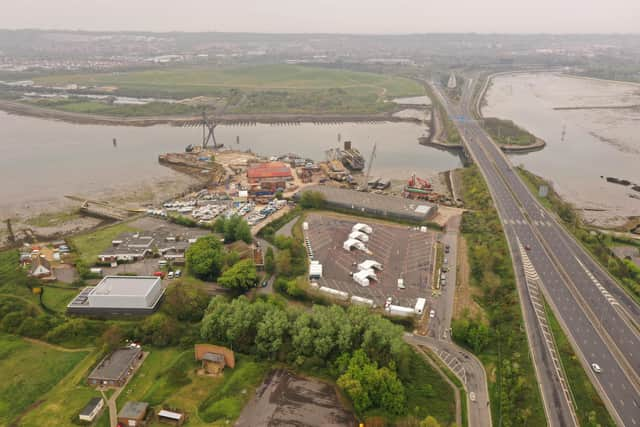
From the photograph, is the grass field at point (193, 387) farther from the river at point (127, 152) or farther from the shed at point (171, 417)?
the river at point (127, 152)

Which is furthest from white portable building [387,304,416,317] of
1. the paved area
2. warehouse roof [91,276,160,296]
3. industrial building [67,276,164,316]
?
warehouse roof [91,276,160,296]

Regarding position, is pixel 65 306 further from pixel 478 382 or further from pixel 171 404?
pixel 478 382

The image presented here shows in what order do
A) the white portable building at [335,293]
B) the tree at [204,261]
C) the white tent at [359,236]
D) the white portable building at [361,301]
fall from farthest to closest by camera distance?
the white tent at [359,236] < the tree at [204,261] < the white portable building at [335,293] < the white portable building at [361,301]

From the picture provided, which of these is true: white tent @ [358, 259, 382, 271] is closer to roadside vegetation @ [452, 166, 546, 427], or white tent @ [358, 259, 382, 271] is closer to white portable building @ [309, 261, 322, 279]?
white portable building @ [309, 261, 322, 279]

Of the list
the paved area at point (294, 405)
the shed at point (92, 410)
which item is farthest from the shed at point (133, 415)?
the paved area at point (294, 405)

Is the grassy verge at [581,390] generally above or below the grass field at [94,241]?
below

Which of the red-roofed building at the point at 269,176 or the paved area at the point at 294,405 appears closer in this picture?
the paved area at the point at 294,405
